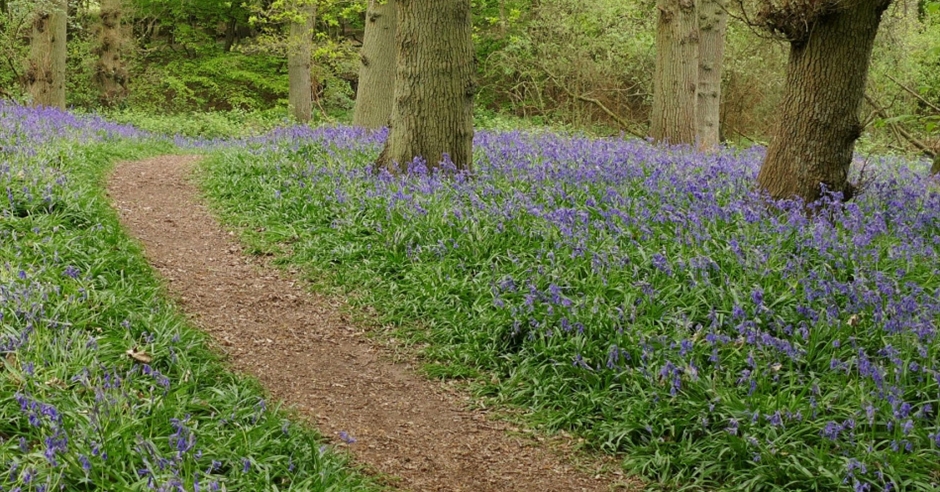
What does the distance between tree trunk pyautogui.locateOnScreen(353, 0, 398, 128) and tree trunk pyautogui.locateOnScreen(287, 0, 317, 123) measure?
26.4 feet

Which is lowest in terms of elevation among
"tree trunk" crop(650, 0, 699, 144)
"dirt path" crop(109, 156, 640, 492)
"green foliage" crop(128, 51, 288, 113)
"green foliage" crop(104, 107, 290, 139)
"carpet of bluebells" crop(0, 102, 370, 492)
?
"dirt path" crop(109, 156, 640, 492)

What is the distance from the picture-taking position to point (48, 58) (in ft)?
50.2

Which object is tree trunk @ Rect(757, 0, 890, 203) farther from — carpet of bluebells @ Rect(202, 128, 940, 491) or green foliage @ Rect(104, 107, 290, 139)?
green foliage @ Rect(104, 107, 290, 139)

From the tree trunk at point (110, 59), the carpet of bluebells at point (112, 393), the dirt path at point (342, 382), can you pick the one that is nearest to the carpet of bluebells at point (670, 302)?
the dirt path at point (342, 382)

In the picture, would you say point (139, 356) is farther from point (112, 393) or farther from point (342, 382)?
point (342, 382)

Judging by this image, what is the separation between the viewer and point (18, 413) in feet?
11.6

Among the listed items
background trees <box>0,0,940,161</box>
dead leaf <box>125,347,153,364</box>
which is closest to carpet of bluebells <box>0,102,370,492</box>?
dead leaf <box>125,347,153,364</box>

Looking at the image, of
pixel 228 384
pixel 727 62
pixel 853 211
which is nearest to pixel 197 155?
pixel 228 384

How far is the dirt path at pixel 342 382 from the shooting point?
414cm

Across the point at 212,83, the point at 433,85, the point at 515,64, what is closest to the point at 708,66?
the point at 433,85

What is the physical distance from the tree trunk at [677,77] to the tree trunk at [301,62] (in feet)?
33.6

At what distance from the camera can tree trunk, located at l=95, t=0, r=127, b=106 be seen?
65.6 ft

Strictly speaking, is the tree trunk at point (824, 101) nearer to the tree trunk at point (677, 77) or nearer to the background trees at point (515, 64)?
the tree trunk at point (677, 77)

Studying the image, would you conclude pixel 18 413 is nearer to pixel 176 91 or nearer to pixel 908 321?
pixel 908 321
